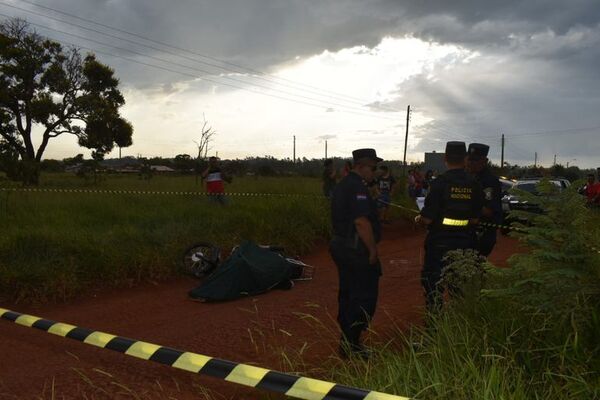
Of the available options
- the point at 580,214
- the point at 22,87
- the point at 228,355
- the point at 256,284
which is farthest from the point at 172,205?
the point at 22,87

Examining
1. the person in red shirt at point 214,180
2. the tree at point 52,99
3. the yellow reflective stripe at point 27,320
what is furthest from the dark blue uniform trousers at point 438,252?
the tree at point 52,99

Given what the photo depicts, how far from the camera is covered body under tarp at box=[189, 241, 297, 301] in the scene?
265 inches

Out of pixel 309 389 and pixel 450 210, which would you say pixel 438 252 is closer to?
pixel 450 210

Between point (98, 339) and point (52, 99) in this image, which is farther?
point (52, 99)

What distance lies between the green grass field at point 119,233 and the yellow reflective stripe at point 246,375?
471cm

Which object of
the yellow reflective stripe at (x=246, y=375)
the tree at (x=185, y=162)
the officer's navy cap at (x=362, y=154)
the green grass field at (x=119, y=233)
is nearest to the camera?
the yellow reflective stripe at (x=246, y=375)

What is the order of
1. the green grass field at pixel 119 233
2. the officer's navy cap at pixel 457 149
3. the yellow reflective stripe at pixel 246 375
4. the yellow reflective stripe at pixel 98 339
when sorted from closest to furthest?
the yellow reflective stripe at pixel 246 375
the yellow reflective stripe at pixel 98 339
the officer's navy cap at pixel 457 149
the green grass field at pixel 119 233

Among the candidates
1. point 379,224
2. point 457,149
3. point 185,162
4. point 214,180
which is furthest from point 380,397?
point 185,162

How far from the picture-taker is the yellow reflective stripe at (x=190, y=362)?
3.13 meters

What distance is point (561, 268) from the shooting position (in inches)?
136

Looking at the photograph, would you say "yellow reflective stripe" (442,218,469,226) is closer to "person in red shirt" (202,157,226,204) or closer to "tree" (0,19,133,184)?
"person in red shirt" (202,157,226,204)

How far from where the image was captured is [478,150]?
5.66 metres

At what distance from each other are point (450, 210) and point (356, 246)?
3.51 feet

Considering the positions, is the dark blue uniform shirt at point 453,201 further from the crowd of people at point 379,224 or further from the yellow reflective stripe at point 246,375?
the yellow reflective stripe at point 246,375
